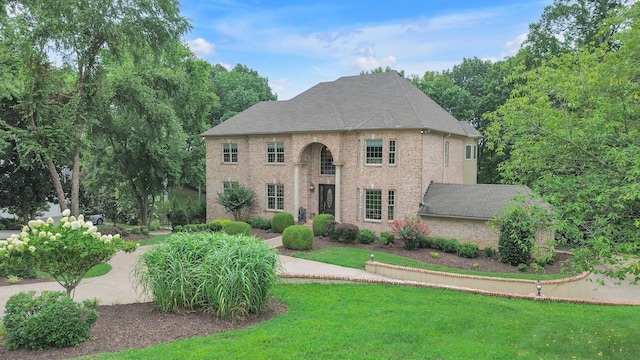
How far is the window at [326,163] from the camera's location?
2350 cm

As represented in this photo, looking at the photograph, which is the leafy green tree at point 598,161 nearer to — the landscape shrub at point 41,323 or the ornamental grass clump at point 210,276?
the ornamental grass clump at point 210,276

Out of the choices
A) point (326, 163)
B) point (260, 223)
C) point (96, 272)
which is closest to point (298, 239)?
point (260, 223)

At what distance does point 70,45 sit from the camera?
1764cm

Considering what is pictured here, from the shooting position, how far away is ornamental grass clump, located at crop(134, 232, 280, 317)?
7.89 m

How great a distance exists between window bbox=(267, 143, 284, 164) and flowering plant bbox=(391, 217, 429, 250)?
8485mm

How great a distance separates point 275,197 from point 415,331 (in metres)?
17.6

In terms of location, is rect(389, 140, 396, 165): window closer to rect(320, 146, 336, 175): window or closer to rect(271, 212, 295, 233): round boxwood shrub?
rect(320, 146, 336, 175): window

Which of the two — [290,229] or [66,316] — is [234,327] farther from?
[290,229]

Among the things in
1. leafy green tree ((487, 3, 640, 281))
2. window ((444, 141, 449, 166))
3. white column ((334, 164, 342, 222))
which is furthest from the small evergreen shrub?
leafy green tree ((487, 3, 640, 281))

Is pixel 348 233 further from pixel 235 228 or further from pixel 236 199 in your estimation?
pixel 236 199

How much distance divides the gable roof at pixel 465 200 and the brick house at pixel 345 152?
2.08 feet

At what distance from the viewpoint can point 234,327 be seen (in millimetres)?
7520

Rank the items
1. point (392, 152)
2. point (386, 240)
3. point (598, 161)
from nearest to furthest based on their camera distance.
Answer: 1. point (598, 161)
2. point (386, 240)
3. point (392, 152)

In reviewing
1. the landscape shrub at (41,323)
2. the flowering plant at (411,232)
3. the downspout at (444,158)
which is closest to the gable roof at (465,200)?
the flowering plant at (411,232)
